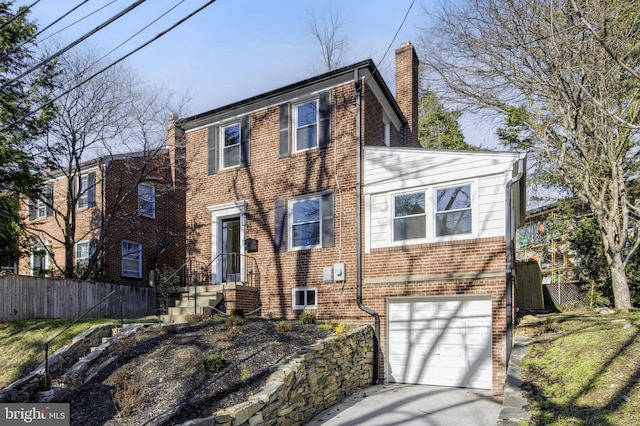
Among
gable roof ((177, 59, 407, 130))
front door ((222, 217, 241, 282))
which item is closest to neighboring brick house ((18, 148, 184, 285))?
gable roof ((177, 59, 407, 130))

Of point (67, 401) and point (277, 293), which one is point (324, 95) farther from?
point (67, 401)

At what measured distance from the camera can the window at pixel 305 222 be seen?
12.5 meters

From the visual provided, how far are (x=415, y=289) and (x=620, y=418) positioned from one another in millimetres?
5435

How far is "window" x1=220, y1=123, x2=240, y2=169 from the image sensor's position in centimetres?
1424

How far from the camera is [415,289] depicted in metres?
10.9

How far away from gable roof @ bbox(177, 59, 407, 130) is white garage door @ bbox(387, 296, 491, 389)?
18.3ft

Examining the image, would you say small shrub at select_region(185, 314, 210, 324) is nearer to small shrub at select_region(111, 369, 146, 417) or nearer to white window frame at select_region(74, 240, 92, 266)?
small shrub at select_region(111, 369, 146, 417)

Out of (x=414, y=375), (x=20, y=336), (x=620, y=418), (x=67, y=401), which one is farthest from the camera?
(x=20, y=336)

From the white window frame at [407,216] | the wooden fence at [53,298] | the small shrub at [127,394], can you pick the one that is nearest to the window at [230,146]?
the wooden fence at [53,298]

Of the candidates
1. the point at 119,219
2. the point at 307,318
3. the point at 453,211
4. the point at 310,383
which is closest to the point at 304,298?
the point at 307,318

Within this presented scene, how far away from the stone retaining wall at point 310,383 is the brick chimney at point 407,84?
7355 mm

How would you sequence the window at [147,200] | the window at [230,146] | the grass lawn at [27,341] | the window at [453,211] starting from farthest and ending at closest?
the window at [147,200]
the window at [230,146]
the grass lawn at [27,341]
the window at [453,211]

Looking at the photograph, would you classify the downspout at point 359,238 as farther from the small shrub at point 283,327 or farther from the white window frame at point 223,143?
the white window frame at point 223,143

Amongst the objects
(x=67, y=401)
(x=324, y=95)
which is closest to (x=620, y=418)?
(x=67, y=401)
